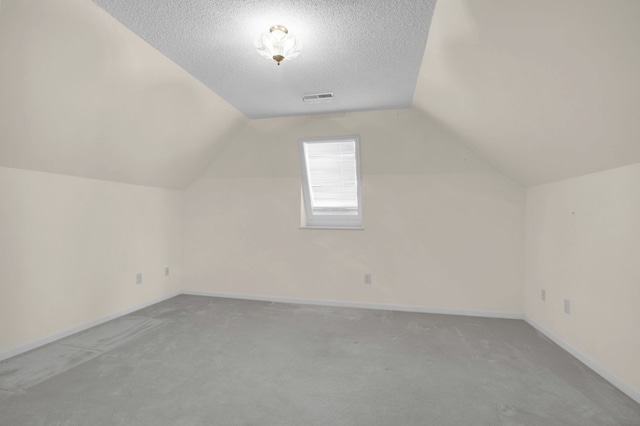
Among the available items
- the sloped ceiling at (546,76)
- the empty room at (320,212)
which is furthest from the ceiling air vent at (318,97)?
the sloped ceiling at (546,76)

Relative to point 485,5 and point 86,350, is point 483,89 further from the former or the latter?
point 86,350

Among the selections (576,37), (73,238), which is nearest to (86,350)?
(73,238)

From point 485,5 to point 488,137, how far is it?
160 centimetres

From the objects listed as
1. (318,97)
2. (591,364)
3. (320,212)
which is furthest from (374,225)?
(591,364)

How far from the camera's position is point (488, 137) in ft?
10.1

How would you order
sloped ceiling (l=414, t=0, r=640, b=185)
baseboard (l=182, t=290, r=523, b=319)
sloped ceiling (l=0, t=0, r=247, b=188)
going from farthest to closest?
baseboard (l=182, t=290, r=523, b=319) → sloped ceiling (l=0, t=0, r=247, b=188) → sloped ceiling (l=414, t=0, r=640, b=185)

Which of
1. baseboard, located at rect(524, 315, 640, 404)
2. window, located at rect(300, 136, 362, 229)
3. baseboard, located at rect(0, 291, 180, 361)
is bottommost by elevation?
baseboard, located at rect(524, 315, 640, 404)

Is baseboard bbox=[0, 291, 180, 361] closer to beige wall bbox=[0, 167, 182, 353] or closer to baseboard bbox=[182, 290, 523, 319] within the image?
beige wall bbox=[0, 167, 182, 353]

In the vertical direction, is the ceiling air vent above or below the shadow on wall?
above

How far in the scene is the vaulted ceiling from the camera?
1691 millimetres

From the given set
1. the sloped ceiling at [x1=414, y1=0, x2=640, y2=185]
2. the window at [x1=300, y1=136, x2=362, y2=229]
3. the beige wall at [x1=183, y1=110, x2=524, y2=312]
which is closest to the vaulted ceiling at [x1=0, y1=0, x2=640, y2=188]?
the sloped ceiling at [x1=414, y1=0, x2=640, y2=185]

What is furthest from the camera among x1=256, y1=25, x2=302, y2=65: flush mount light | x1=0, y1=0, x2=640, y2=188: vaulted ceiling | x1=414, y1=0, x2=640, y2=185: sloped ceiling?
x1=256, y1=25, x2=302, y2=65: flush mount light

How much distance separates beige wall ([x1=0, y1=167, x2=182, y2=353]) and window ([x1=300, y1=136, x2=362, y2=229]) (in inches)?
79.4

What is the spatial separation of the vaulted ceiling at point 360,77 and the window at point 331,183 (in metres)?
0.84
